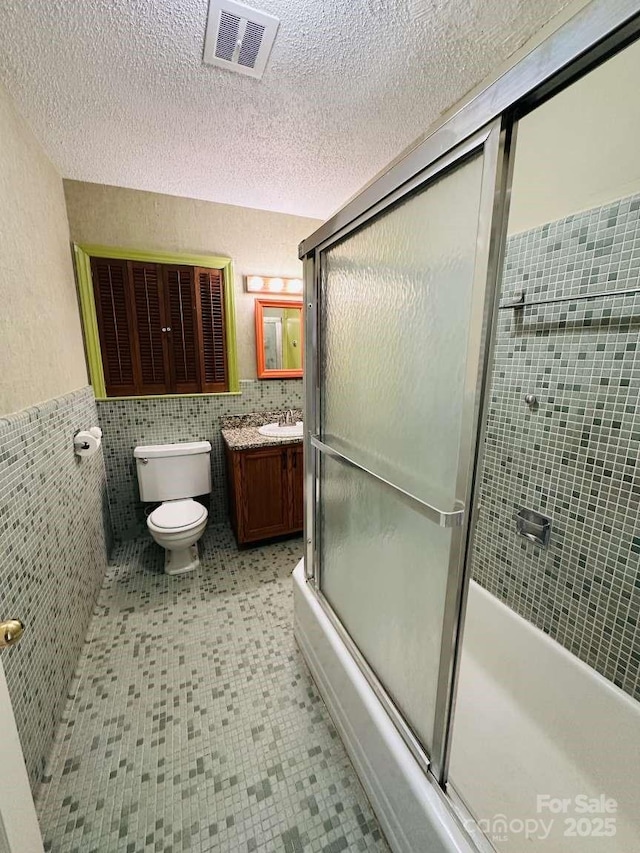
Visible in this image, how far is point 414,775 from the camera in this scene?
2.93ft

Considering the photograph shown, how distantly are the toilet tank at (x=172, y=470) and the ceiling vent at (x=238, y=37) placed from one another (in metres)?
1.99

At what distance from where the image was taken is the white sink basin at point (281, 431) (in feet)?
8.04

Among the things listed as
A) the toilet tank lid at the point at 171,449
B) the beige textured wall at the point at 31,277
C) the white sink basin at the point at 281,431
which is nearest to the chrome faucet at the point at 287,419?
the white sink basin at the point at 281,431

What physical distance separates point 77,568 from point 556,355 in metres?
2.31

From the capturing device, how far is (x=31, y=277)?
1.47 metres

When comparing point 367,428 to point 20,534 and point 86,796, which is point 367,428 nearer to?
point 20,534

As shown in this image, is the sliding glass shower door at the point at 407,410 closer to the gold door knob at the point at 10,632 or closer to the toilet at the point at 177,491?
the gold door knob at the point at 10,632

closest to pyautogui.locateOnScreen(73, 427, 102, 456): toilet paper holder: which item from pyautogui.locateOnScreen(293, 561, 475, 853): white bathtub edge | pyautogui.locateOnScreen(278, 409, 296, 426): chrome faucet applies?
pyautogui.locateOnScreen(278, 409, 296, 426): chrome faucet

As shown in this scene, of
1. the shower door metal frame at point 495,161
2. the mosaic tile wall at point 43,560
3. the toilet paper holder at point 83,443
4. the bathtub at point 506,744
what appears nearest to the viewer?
the shower door metal frame at point 495,161

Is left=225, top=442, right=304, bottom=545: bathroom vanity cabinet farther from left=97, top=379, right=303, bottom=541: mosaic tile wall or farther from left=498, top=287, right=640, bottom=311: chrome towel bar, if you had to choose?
left=498, top=287, right=640, bottom=311: chrome towel bar

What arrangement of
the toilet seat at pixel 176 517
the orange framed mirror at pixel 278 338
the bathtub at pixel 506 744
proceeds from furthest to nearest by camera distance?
the orange framed mirror at pixel 278 338, the toilet seat at pixel 176 517, the bathtub at pixel 506 744

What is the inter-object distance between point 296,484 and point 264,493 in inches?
9.5

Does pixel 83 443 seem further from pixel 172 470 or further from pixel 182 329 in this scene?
pixel 182 329

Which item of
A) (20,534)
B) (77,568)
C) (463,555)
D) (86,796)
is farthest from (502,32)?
(86,796)
